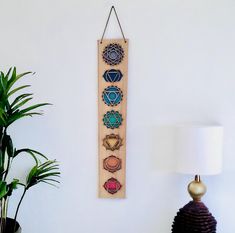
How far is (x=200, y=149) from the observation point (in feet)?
5.31

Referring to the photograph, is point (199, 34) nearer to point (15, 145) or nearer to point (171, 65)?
point (171, 65)

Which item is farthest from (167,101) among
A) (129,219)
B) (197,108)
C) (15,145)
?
(15,145)

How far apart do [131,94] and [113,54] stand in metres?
0.28

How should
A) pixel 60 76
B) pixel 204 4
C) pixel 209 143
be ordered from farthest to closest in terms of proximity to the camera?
pixel 60 76 → pixel 204 4 → pixel 209 143

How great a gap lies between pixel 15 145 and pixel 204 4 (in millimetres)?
1529

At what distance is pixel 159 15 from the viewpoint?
1896mm

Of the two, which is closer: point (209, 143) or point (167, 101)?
point (209, 143)

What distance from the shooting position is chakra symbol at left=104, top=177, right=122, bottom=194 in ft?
6.46

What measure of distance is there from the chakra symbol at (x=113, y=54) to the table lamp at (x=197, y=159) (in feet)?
1.99

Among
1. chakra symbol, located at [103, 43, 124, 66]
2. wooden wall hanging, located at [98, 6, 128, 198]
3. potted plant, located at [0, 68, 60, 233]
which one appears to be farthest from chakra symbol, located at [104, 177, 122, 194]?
chakra symbol, located at [103, 43, 124, 66]

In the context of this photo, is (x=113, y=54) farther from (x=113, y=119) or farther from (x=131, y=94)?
(x=113, y=119)

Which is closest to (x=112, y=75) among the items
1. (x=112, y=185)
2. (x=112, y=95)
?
(x=112, y=95)

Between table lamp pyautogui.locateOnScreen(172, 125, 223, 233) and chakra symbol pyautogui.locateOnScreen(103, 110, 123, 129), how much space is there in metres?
0.42

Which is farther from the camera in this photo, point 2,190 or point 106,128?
point 106,128
